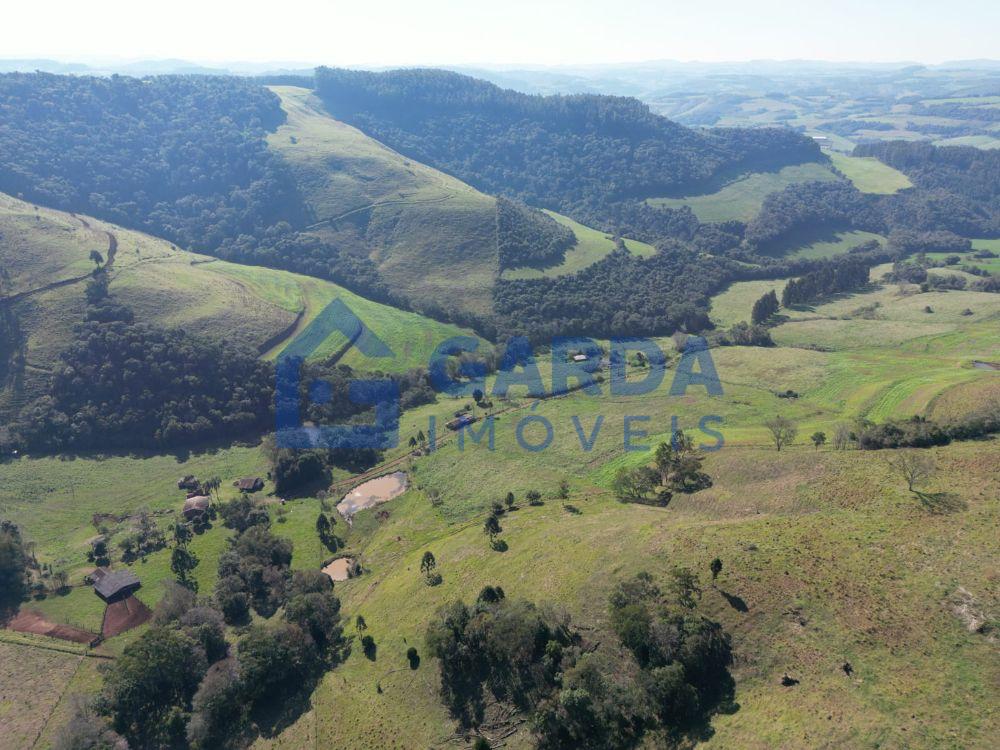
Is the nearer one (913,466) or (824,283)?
(913,466)

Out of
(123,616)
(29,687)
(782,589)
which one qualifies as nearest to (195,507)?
(123,616)

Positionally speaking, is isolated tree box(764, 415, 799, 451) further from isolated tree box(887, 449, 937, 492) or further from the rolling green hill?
the rolling green hill

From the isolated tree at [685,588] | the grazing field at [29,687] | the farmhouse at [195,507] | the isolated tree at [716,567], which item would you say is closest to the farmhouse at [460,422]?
the farmhouse at [195,507]

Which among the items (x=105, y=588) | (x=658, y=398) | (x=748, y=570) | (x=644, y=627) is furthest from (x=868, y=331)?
(x=105, y=588)

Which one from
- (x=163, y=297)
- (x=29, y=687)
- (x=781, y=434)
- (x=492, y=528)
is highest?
(x=781, y=434)

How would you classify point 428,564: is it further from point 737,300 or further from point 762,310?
point 737,300

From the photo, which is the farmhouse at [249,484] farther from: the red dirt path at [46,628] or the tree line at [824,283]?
the tree line at [824,283]
